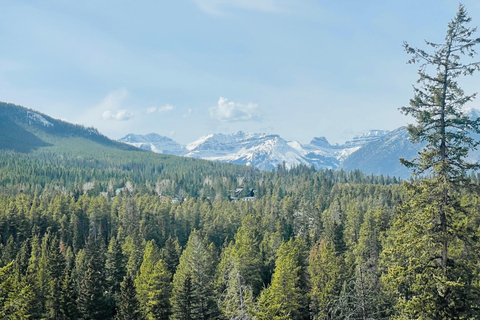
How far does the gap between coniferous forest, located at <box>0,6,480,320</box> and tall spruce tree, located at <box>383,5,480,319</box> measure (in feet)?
0.19

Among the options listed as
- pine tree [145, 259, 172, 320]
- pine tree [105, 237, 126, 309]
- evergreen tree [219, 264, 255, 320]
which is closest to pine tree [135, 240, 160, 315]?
pine tree [145, 259, 172, 320]

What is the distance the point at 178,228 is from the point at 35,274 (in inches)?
2108

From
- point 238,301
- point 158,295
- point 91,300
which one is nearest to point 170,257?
point 158,295

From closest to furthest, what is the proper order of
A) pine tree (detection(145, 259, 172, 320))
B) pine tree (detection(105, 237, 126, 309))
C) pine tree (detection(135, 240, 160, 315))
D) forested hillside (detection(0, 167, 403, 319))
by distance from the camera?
1. forested hillside (detection(0, 167, 403, 319))
2. pine tree (detection(145, 259, 172, 320))
3. pine tree (detection(135, 240, 160, 315))
4. pine tree (detection(105, 237, 126, 309))

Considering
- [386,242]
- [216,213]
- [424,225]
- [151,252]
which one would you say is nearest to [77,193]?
[216,213]

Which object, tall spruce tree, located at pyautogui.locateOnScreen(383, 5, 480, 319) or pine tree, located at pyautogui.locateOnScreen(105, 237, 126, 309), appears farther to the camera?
pine tree, located at pyautogui.locateOnScreen(105, 237, 126, 309)

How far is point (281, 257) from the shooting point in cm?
5531

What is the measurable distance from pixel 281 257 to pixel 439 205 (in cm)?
3746

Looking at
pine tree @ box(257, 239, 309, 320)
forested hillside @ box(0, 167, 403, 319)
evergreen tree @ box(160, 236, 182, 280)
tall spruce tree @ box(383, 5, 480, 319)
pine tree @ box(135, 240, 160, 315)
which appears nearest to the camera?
tall spruce tree @ box(383, 5, 480, 319)

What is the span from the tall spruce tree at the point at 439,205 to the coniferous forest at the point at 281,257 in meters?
0.06

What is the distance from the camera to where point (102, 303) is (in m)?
53.5

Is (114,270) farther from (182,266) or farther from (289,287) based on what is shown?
(289,287)

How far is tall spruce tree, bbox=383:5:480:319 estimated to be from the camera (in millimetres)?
18812

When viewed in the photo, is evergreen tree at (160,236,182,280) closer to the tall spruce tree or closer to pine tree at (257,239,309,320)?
pine tree at (257,239,309,320)
